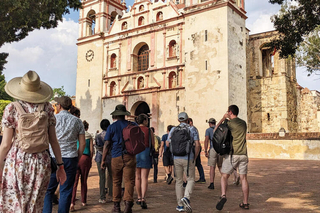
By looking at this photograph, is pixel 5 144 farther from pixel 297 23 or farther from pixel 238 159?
pixel 297 23

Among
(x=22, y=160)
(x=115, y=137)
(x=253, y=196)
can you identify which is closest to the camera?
(x=22, y=160)

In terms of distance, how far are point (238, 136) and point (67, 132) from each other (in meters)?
3.02

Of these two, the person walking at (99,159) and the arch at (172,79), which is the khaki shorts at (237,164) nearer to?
the person walking at (99,159)

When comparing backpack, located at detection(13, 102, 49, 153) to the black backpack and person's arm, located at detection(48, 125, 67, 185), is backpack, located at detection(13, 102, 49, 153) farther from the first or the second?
the black backpack

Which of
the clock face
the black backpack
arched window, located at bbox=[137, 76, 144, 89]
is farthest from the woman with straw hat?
the clock face

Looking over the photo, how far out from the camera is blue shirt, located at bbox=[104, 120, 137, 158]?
5139mm

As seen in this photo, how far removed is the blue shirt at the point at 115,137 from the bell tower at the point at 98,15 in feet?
75.6

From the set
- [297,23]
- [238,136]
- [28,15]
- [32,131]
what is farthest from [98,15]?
[32,131]

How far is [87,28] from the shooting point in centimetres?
2797

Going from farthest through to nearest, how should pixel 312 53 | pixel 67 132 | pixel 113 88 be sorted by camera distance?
pixel 113 88 < pixel 312 53 < pixel 67 132

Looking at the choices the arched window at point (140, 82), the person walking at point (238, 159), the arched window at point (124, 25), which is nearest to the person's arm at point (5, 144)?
the person walking at point (238, 159)

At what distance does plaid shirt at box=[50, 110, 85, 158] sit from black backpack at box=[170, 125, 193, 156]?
1829mm

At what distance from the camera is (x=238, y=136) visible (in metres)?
5.52

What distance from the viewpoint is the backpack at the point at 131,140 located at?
16.6 feet
